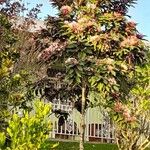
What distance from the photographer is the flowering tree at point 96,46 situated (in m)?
9.04

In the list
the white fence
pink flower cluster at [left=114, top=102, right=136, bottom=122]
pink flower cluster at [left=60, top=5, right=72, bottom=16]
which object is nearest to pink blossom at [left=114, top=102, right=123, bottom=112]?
pink flower cluster at [left=114, top=102, right=136, bottom=122]

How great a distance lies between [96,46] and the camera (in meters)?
9.32

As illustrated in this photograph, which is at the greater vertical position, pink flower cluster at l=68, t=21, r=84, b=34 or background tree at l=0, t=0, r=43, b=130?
pink flower cluster at l=68, t=21, r=84, b=34

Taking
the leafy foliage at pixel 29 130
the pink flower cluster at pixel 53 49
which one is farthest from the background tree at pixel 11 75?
the leafy foliage at pixel 29 130

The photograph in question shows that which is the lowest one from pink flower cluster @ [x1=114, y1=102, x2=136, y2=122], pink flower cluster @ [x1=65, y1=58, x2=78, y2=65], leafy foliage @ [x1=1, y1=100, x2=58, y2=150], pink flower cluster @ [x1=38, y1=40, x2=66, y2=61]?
leafy foliage @ [x1=1, y1=100, x2=58, y2=150]

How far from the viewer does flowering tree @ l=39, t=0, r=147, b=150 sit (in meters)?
9.04

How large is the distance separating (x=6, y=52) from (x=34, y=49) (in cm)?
144

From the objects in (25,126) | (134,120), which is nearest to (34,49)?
(134,120)

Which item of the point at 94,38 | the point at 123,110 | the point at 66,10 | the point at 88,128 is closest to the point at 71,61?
the point at 94,38

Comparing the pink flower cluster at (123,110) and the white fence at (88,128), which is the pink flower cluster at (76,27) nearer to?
the pink flower cluster at (123,110)

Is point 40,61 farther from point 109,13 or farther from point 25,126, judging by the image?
point 25,126

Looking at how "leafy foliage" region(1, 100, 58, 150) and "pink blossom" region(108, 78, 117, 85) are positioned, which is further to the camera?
"pink blossom" region(108, 78, 117, 85)

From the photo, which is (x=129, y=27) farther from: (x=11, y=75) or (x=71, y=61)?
(x=11, y=75)

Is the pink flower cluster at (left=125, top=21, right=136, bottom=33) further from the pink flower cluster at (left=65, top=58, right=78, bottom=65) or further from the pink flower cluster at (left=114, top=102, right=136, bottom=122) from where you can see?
the pink flower cluster at (left=114, top=102, right=136, bottom=122)
